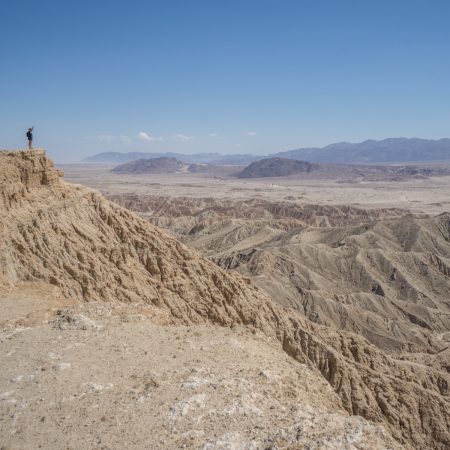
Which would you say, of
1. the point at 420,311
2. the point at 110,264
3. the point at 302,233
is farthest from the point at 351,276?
the point at 110,264

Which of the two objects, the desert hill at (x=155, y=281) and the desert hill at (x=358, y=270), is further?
the desert hill at (x=358, y=270)

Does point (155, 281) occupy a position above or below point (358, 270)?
above

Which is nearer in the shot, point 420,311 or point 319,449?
point 319,449

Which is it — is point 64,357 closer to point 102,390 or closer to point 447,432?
point 102,390

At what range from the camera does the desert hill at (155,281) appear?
57.6 feet

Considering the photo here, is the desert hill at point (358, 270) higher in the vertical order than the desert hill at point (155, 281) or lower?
lower

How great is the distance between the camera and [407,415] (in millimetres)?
19250

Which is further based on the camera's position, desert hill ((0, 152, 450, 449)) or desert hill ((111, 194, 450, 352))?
desert hill ((111, 194, 450, 352))

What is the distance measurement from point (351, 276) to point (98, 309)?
3619cm

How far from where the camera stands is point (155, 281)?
1938 centimetres

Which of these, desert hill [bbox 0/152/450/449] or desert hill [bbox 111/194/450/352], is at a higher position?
desert hill [bbox 0/152/450/449]

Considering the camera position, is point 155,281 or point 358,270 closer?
point 155,281

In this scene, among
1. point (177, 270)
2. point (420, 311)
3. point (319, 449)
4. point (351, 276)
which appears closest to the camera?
point (319, 449)

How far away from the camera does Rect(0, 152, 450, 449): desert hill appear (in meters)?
17.6
